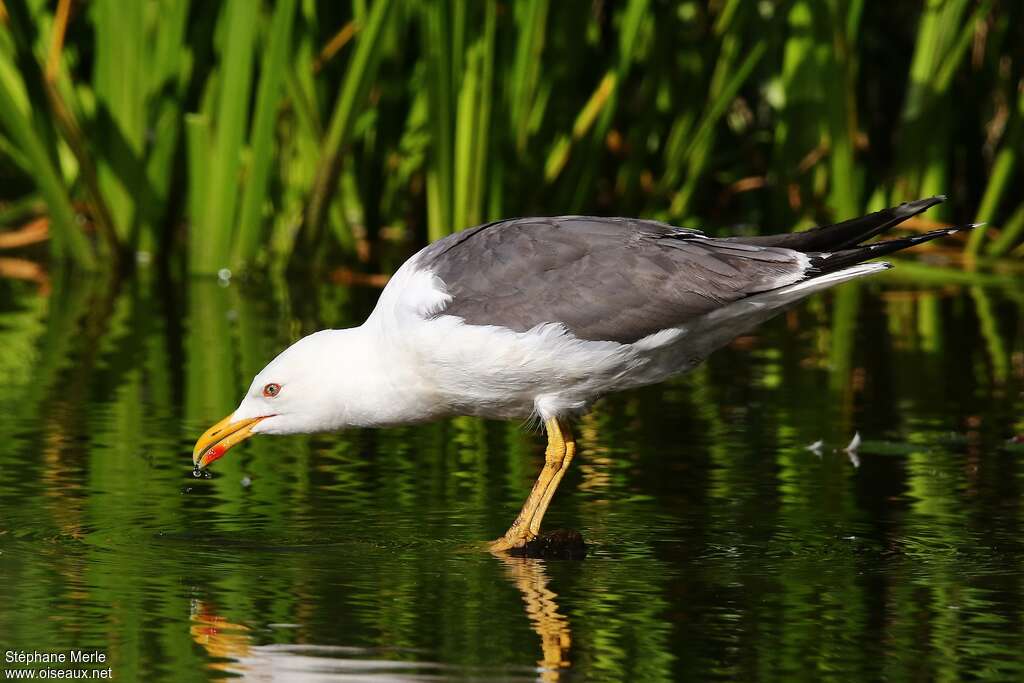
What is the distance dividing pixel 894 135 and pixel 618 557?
9.03m

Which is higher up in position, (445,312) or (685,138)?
(685,138)

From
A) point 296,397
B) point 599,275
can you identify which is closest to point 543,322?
point 599,275

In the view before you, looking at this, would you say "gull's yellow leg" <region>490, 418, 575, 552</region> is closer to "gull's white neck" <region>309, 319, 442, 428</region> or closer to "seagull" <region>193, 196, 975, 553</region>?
"seagull" <region>193, 196, 975, 553</region>

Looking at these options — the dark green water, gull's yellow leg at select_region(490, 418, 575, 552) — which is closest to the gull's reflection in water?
the dark green water

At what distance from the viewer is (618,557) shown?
17.3 ft

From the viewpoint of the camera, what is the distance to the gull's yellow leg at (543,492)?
17.7 feet

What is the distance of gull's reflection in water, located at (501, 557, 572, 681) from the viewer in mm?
4168

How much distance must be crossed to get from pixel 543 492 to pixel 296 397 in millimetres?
870

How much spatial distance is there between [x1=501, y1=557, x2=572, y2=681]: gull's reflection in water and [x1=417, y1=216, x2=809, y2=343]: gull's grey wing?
79 centimetres

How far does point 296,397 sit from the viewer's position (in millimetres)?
5895

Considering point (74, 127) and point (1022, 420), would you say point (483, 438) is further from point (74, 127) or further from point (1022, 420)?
point (74, 127)

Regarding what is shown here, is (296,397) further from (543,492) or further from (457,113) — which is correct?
(457,113)

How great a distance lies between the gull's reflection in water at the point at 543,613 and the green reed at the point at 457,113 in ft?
17.1

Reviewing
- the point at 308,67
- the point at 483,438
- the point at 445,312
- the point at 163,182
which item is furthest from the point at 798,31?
the point at 445,312
